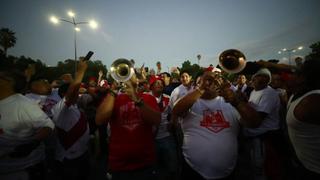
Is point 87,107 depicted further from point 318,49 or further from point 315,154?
point 318,49

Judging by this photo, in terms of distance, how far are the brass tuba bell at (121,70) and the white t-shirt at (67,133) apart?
1065mm

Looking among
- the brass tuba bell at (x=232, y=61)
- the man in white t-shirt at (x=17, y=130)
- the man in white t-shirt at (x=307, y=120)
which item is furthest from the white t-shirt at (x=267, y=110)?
the man in white t-shirt at (x=17, y=130)

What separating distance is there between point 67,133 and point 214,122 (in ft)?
8.08

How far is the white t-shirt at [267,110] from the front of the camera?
480 cm

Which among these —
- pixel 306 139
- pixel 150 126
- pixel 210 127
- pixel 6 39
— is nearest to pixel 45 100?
pixel 150 126

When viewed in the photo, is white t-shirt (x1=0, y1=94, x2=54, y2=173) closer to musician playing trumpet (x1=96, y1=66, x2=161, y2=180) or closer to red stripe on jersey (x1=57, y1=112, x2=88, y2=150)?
red stripe on jersey (x1=57, y1=112, x2=88, y2=150)

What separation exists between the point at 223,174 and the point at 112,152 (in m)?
1.53

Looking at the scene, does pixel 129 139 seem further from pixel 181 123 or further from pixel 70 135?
pixel 70 135

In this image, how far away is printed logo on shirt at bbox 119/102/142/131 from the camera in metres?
3.29

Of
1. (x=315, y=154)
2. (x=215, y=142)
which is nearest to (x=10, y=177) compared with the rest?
(x=215, y=142)

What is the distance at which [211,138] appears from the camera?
3076 mm

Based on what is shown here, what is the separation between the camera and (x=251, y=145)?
4.93 m

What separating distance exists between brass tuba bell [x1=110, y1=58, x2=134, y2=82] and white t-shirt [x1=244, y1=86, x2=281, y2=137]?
9.12ft

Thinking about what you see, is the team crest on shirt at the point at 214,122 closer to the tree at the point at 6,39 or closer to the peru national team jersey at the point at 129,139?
the peru national team jersey at the point at 129,139
